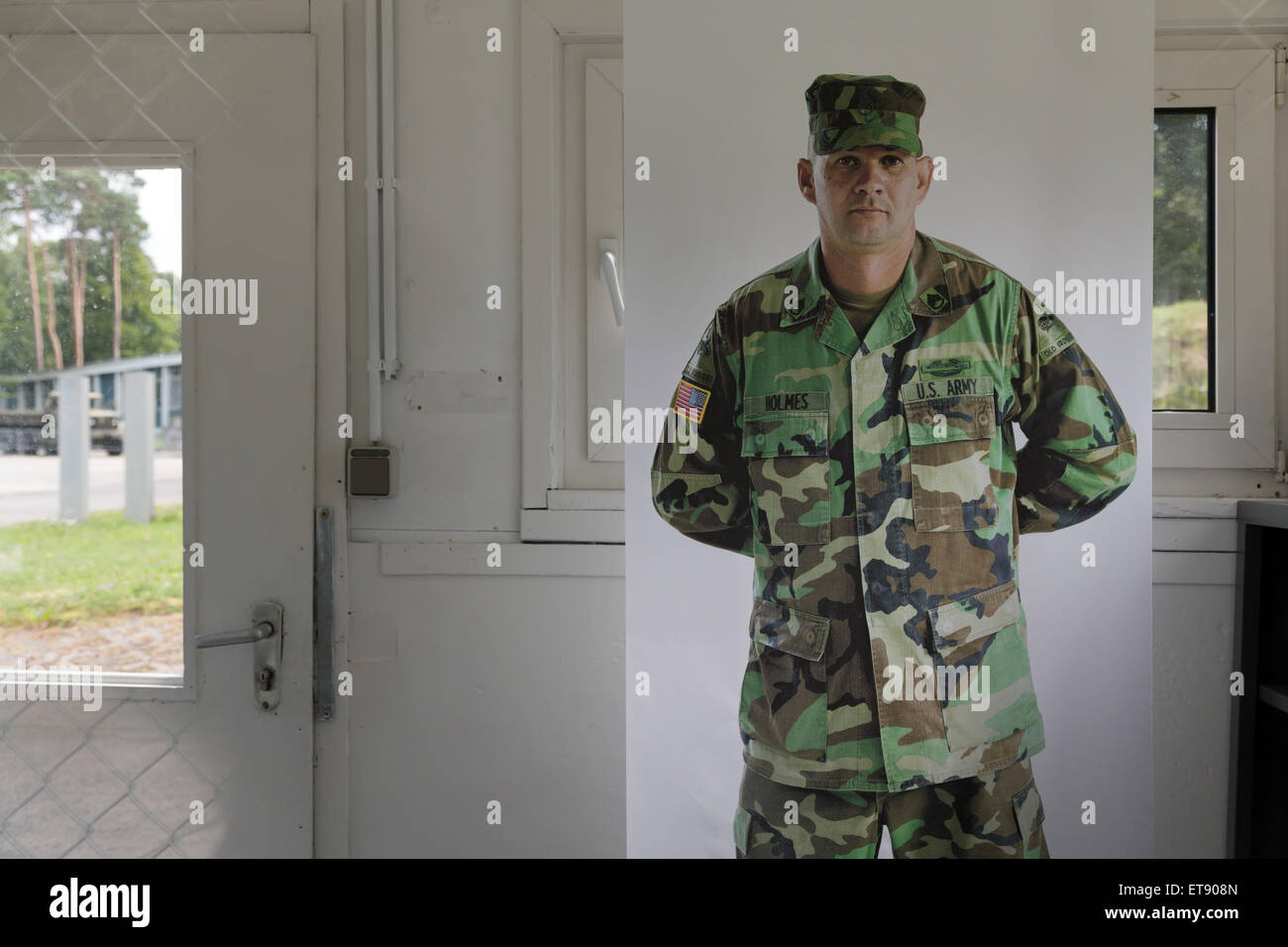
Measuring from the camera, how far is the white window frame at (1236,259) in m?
1.44

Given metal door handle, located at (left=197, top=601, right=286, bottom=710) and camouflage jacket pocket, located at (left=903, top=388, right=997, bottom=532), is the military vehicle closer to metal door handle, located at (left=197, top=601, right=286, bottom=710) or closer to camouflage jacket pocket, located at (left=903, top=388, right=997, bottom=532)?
metal door handle, located at (left=197, top=601, right=286, bottom=710)

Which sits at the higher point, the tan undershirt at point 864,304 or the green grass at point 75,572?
the tan undershirt at point 864,304

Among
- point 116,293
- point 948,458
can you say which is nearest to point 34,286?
point 116,293

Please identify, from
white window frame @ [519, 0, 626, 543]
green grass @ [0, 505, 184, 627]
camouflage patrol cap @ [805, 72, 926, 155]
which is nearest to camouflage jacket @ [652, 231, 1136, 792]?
camouflage patrol cap @ [805, 72, 926, 155]

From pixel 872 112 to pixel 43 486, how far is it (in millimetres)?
1534

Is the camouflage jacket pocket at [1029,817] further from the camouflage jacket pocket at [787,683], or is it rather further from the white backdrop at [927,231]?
the camouflage jacket pocket at [787,683]

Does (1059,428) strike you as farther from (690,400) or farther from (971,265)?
(690,400)

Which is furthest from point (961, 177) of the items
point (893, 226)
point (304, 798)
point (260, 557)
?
point (304, 798)

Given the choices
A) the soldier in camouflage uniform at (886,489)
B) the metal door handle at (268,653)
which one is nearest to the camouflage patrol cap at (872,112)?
the soldier in camouflage uniform at (886,489)

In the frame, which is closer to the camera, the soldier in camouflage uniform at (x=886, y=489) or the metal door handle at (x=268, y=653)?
the soldier in camouflage uniform at (x=886, y=489)

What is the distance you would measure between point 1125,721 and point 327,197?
1.54 m

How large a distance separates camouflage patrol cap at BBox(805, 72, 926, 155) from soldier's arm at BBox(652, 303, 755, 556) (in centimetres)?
32

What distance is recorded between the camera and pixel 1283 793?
53.9 inches

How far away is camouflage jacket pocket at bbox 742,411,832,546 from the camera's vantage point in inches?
49.3
